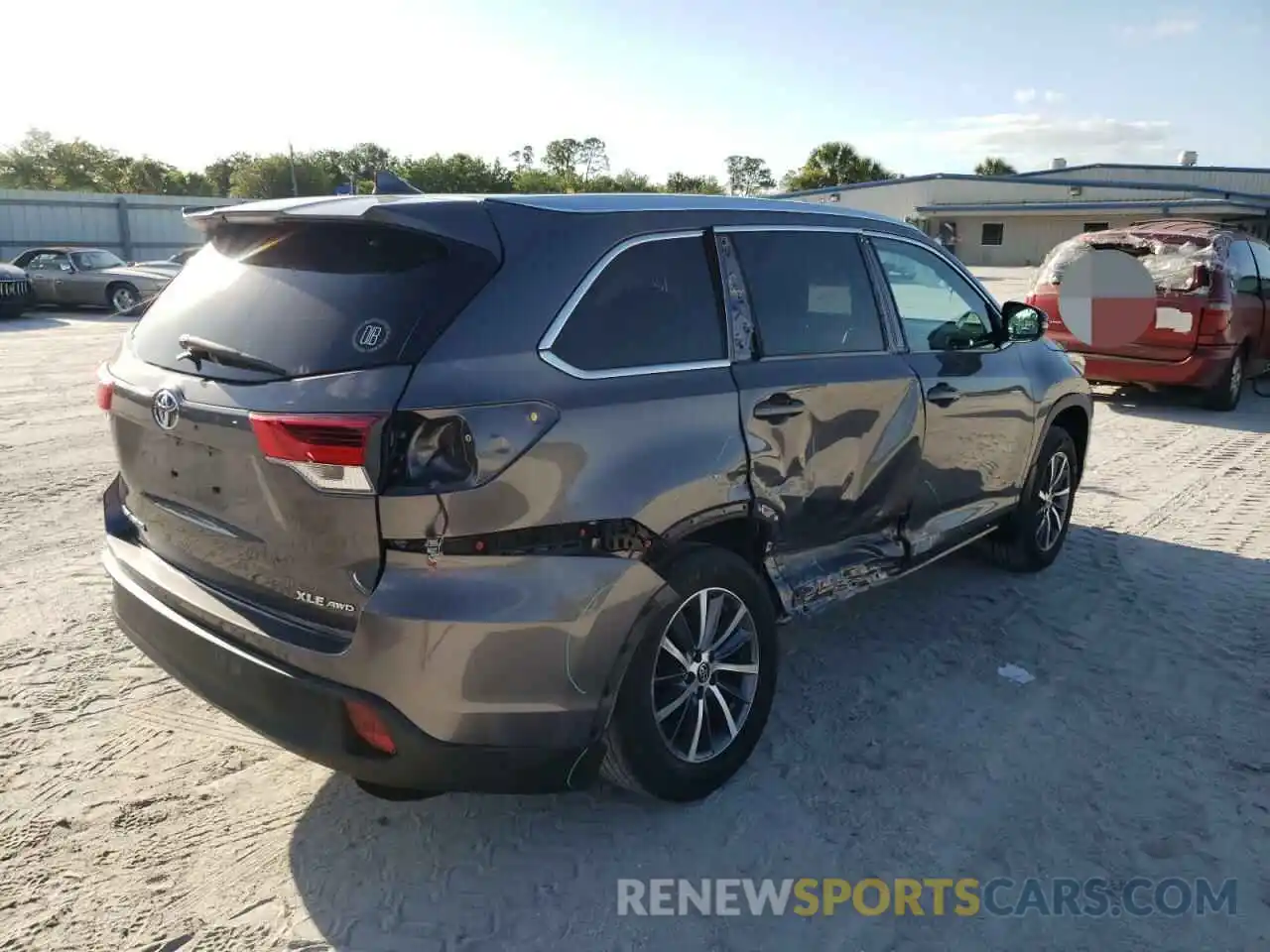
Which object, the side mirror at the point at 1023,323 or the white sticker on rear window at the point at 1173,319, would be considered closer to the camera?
the side mirror at the point at 1023,323

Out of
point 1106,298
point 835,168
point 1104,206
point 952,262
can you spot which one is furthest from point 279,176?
point 952,262

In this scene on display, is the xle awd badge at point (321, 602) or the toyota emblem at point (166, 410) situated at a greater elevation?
the toyota emblem at point (166, 410)

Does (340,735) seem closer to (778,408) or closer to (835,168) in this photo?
(778,408)

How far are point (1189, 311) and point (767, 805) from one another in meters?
8.48

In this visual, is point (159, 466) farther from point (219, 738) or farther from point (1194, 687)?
point (1194, 687)

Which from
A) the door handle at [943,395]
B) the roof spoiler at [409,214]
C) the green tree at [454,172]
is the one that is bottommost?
the door handle at [943,395]

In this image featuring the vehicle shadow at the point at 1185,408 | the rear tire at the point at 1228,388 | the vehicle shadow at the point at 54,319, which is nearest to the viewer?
the vehicle shadow at the point at 1185,408

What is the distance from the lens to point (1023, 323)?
486cm

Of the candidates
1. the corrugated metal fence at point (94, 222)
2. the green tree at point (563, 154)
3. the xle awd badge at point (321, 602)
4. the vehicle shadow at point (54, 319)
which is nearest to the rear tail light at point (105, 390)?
the xle awd badge at point (321, 602)

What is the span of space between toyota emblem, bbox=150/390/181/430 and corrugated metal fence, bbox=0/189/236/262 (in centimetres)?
3053

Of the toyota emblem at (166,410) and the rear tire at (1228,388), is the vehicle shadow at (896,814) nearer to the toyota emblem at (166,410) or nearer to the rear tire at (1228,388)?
the toyota emblem at (166,410)

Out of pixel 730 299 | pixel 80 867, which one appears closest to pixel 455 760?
pixel 80 867

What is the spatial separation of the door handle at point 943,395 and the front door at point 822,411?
12 cm

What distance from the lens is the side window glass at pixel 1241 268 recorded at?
9.70m
